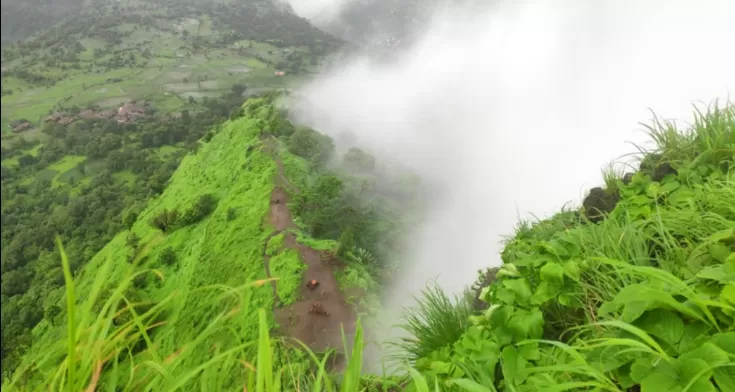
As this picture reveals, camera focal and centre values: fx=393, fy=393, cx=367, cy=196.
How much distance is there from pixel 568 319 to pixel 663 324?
36.6 inches

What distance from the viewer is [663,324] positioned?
1.46m

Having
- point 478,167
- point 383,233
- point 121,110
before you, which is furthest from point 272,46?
point 383,233

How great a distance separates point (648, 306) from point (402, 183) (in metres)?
43.8

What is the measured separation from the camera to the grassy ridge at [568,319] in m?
1.40

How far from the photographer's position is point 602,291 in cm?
210

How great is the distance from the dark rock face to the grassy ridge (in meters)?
0.48

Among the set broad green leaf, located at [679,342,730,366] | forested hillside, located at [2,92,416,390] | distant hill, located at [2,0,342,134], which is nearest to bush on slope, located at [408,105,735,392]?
broad green leaf, located at [679,342,730,366]

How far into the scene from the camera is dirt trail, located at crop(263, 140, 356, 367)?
37.1ft

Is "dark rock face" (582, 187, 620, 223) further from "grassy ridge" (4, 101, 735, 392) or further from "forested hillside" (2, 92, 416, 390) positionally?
"forested hillside" (2, 92, 416, 390)

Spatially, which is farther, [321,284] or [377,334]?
[321,284]

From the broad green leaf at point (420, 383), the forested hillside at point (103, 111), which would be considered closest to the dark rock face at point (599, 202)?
the broad green leaf at point (420, 383)

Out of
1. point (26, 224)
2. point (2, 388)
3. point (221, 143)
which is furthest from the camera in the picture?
point (26, 224)

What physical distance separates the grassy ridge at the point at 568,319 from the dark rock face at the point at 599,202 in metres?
0.48

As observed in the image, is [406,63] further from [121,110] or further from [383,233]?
[383,233]
